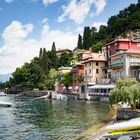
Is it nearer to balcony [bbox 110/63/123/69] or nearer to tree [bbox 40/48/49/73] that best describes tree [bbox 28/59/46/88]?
tree [bbox 40/48/49/73]

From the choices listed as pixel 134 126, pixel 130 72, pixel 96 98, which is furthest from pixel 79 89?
pixel 134 126

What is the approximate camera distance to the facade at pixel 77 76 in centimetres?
10309

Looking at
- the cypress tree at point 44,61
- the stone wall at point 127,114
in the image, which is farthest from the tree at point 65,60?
the stone wall at point 127,114

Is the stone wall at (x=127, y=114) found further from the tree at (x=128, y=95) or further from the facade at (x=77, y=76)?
the facade at (x=77, y=76)

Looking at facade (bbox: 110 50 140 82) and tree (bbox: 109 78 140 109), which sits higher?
facade (bbox: 110 50 140 82)

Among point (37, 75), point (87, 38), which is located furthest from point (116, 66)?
point (87, 38)

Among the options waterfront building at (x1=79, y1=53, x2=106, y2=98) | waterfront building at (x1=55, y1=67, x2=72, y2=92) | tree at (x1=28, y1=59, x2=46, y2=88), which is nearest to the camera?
waterfront building at (x1=79, y1=53, x2=106, y2=98)

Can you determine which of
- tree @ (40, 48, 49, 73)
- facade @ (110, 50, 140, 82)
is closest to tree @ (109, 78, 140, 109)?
facade @ (110, 50, 140, 82)

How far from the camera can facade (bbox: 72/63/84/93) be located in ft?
338

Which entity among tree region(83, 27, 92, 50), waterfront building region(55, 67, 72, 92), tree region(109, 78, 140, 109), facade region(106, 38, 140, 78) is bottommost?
tree region(109, 78, 140, 109)

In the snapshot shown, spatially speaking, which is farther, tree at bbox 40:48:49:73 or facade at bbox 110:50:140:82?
tree at bbox 40:48:49:73

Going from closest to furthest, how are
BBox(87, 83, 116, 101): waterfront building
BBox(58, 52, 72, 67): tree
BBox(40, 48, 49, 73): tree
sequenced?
BBox(87, 83, 116, 101): waterfront building → BBox(40, 48, 49, 73): tree → BBox(58, 52, 72, 67): tree

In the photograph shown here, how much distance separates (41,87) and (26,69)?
2580 cm

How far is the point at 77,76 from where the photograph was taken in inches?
4186
